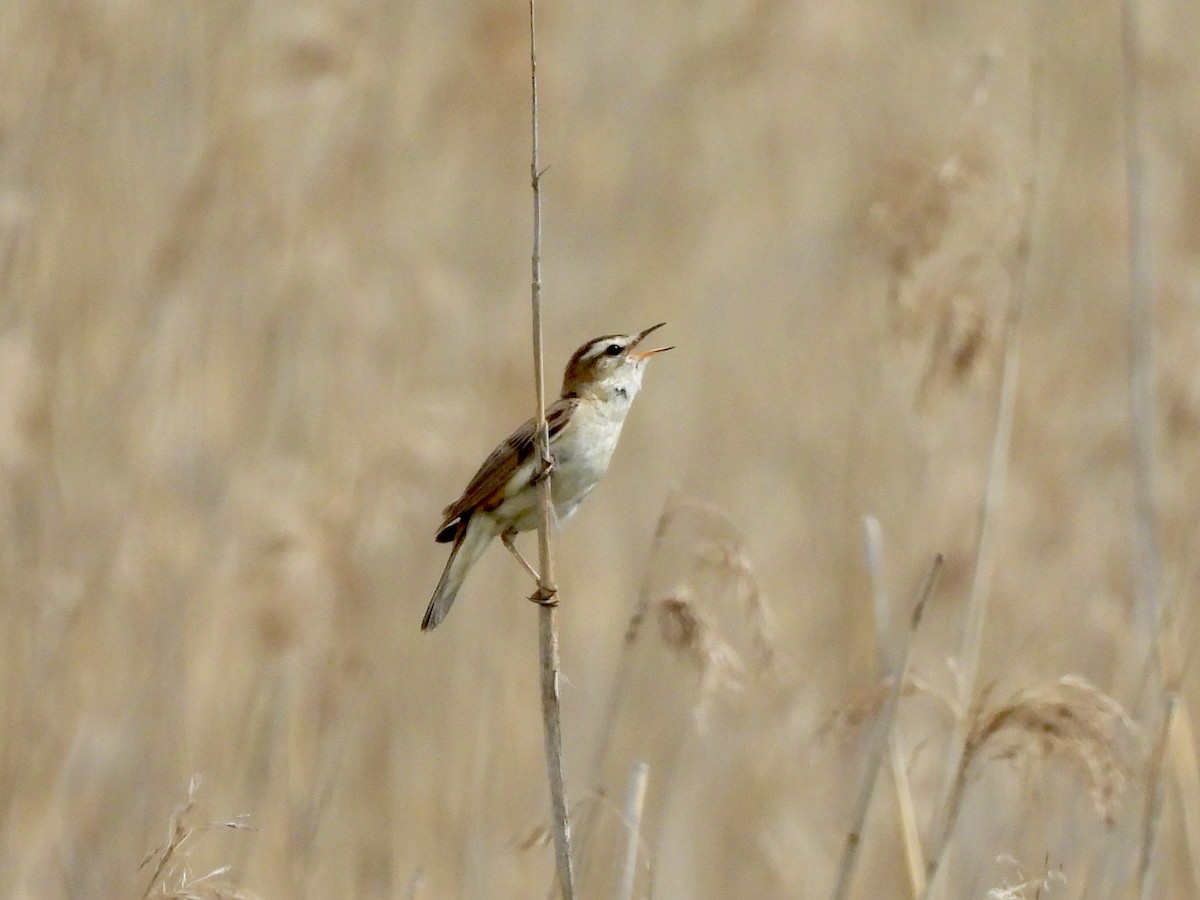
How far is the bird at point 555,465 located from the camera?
3.22m

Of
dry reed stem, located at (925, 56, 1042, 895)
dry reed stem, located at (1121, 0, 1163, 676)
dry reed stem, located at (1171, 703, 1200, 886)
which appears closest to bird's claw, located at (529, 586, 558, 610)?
dry reed stem, located at (925, 56, 1042, 895)

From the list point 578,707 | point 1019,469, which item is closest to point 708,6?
point 1019,469

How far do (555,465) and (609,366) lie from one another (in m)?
0.41

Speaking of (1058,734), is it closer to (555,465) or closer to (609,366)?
(555,465)

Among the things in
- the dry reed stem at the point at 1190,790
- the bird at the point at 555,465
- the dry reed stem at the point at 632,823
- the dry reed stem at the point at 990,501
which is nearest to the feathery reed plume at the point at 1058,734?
the dry reed stem at the point at 990,501

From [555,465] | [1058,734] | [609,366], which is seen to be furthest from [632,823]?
[609,366]

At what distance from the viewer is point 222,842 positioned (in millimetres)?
3580

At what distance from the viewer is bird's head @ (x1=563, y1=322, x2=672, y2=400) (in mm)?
3475

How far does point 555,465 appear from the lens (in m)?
3.17

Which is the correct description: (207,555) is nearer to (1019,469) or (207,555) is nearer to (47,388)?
(47,388)

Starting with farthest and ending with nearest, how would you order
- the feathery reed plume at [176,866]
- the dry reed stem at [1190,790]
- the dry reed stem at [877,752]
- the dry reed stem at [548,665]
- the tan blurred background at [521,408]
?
1. the tan blurred background at [521,408]
2. the dry reed stem at [1190,790]
3. the dry reed stem at [877,752]
4. the dry reed stem at [548,665]
5. the feathery reed plume at [176,866]

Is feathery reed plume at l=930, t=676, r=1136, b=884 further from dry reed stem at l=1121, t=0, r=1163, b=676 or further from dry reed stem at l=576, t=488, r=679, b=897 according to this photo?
dry reed stem at l=1121, t=0, r=1163, b=676

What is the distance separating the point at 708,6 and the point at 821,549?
1905 mm

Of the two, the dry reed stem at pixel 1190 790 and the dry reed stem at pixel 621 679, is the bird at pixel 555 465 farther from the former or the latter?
the dry reed stem at pixel 1190 790
